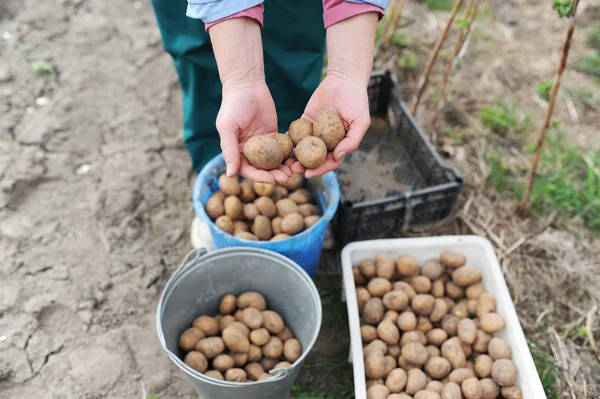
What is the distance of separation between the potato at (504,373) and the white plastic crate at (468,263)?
0.04 metres

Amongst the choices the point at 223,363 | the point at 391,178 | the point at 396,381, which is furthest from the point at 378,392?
the point at 391,178

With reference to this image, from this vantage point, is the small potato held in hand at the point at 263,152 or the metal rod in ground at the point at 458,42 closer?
the small potato held in hand at the point at 263,152

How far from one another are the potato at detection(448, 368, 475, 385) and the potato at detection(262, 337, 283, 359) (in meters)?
0.62

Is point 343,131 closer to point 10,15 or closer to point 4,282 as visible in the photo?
point 4,282

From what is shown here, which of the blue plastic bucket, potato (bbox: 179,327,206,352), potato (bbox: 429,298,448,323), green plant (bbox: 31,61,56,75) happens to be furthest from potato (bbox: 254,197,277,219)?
green plant (bbox: 31,61,56,75)

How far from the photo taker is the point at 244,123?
1.70m

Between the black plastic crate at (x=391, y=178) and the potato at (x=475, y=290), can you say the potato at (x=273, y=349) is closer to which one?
the black plastic crate at (x=391, y=178)

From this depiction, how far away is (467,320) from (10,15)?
10.8ft

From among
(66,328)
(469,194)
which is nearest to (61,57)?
(66,328)

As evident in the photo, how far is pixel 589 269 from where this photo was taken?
2291mm

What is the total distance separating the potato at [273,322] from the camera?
6.19ft

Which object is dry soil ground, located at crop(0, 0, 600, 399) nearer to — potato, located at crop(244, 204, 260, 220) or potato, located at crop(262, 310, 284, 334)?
potato, located at crop(262, 310, 284, 334)

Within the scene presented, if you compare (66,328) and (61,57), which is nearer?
(66,328)

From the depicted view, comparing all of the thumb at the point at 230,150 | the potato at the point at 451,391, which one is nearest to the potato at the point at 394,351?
the potato at the point at 451,391
